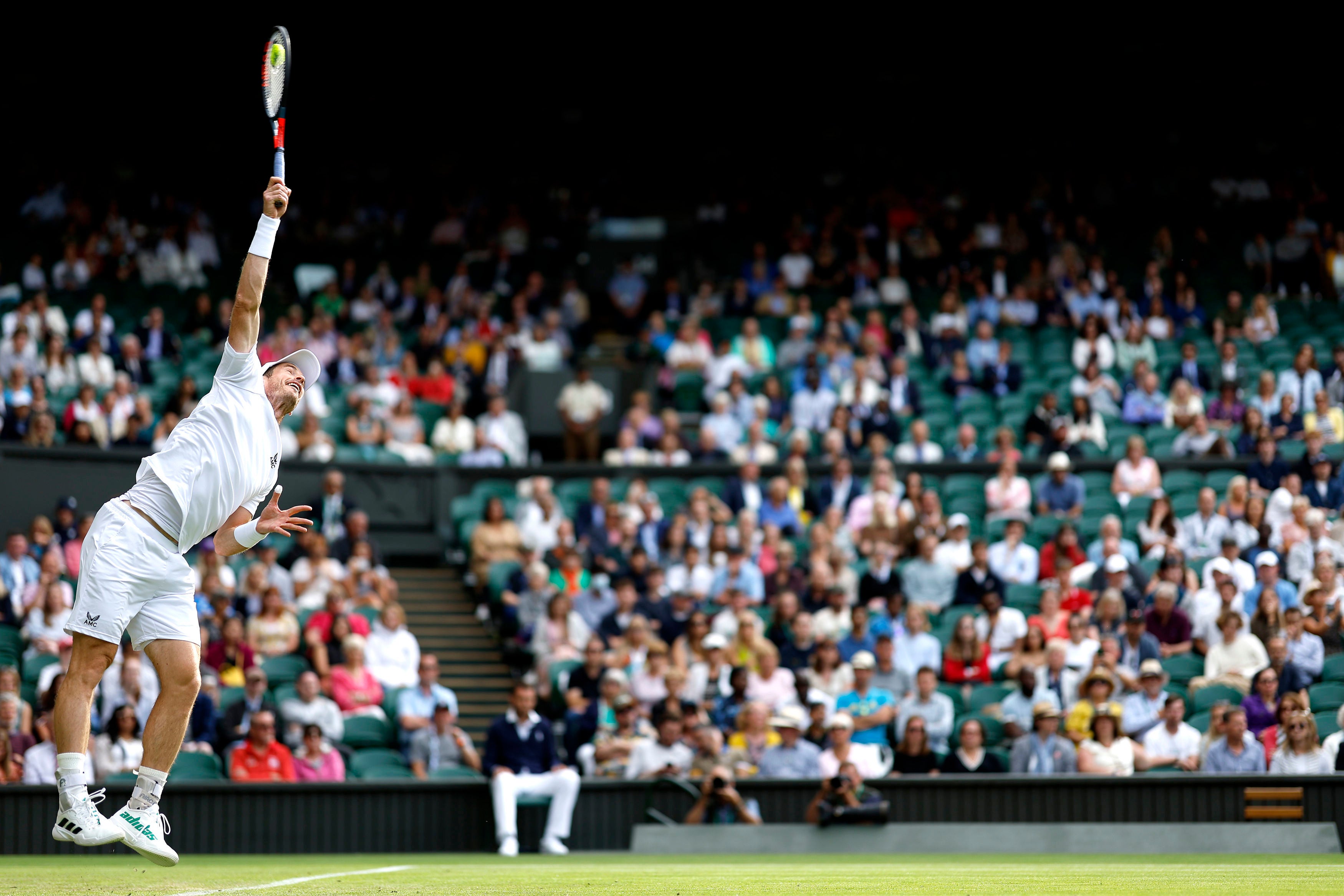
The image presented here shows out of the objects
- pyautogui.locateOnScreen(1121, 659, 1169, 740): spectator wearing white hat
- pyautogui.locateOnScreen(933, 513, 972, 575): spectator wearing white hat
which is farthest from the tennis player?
pyautogui.locateOnScreen(933, 513, 972, 575): spectator wearing white hat

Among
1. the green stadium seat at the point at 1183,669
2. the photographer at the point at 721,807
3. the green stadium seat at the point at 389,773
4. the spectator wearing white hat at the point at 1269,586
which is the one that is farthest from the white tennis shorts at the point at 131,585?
the spectator wearing white hat at the point at 1269,586

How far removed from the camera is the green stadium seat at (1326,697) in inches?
521

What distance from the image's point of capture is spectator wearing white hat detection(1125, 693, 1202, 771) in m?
12.8

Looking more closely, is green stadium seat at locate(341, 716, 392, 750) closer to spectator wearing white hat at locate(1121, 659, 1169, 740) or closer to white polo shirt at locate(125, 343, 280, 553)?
spectator wearing white hat at locate(1121, 659, 1169, 740)

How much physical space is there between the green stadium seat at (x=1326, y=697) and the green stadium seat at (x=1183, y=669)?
94cm

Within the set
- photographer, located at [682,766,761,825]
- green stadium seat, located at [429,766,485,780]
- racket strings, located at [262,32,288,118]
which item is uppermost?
racket strings, located at [262,32,288,118]

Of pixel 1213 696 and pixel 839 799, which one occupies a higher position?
pixel 1213 696

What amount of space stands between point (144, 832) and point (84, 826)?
21cm

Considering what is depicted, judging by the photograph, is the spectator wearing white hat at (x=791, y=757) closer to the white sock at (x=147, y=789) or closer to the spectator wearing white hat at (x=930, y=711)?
the spectator wearing white hat at (x=930, y=711)

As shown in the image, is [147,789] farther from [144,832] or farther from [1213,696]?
[1213,696]

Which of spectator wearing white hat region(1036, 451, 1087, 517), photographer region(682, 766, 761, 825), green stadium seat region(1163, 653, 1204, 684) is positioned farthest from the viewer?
spectator wearing white hat region(1036, 451, 1087, 517)

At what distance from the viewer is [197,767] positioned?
12.7m

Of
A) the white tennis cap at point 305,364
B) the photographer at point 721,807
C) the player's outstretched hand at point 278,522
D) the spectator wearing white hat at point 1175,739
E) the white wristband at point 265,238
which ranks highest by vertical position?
the white wristband at point 265,238

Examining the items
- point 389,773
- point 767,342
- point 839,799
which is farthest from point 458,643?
point 839,799
